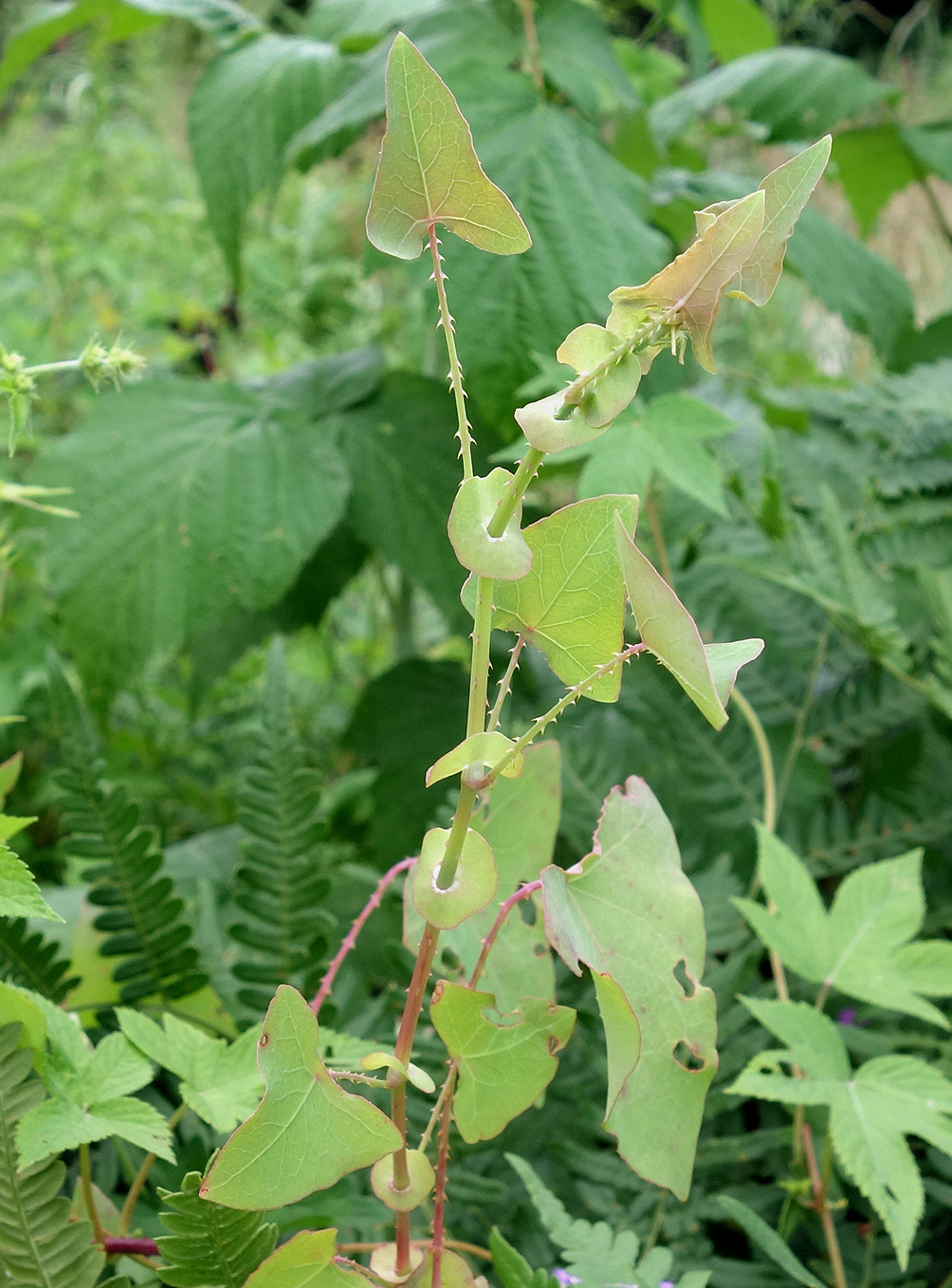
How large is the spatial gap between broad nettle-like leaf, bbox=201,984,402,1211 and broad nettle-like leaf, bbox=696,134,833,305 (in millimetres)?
192

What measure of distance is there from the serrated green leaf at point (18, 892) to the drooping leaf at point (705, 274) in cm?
21

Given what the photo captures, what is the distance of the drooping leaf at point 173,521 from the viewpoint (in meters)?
0.71

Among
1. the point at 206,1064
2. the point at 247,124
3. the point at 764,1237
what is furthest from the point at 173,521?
the point at 764,1237

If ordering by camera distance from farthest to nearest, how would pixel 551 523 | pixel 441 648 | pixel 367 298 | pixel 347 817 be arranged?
pixel 367 298 → pixel 441 648 → pixel 347 817 → pixel 551 523

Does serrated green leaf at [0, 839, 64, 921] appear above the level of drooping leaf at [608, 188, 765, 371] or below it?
below

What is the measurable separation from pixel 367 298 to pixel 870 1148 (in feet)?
4.42

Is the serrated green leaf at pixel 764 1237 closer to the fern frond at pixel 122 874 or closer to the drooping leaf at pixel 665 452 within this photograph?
the fern frond at pixel 122 874

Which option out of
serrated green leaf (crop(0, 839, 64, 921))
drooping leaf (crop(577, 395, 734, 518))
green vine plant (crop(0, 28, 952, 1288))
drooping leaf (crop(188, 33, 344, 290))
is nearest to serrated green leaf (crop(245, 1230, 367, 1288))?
green vine plant (crop(0, 28, 952, 1288))

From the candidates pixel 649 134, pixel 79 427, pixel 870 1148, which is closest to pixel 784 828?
pixel 870 1148

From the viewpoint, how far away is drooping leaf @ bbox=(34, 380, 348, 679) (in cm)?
71

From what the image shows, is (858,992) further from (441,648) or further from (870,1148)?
(441,648)

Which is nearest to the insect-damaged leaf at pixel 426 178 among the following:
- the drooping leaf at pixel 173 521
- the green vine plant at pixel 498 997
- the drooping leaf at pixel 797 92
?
the green vine plant at pixel 498 997

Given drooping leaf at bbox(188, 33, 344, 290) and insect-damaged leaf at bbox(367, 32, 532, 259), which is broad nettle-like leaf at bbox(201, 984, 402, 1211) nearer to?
insect-damaged leaf at bbox(367, 32, 532, 259)

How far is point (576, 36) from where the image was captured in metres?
0.80
